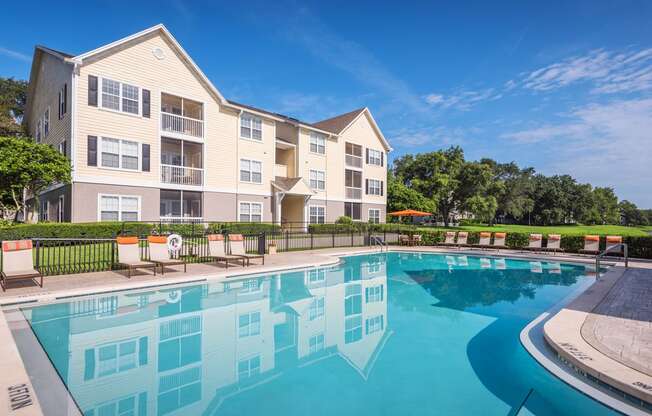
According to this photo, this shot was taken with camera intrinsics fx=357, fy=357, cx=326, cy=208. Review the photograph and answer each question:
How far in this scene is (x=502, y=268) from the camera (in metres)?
16.2

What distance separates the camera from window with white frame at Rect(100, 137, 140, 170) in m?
18.4

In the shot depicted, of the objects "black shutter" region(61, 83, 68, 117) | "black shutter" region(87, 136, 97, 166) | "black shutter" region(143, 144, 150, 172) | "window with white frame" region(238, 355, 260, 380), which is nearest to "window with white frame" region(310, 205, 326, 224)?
"black shutter" region(143, 144, 150, 172)

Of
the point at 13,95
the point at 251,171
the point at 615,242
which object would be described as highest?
the point at 13,95

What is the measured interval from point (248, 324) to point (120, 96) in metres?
16.9

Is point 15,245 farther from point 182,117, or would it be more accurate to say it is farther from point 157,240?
point 182,117

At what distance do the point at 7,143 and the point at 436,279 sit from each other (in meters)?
19.9

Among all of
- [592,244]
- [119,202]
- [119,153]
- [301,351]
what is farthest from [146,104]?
[592,244]

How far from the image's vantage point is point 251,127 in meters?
25.6

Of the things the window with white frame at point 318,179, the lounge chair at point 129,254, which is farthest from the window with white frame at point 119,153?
the window with white frame at point 318,179

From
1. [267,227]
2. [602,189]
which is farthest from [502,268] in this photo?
[602,189]

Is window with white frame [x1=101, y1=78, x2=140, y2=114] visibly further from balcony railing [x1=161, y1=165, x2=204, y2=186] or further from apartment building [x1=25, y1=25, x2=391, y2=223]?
balcony railing [x1=161, y1=165, x2=204, y2=186]

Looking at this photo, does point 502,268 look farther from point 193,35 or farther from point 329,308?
point 193,35

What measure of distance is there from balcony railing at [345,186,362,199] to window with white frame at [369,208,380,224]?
2.29 metres

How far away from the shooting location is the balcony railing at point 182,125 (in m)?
21.3
